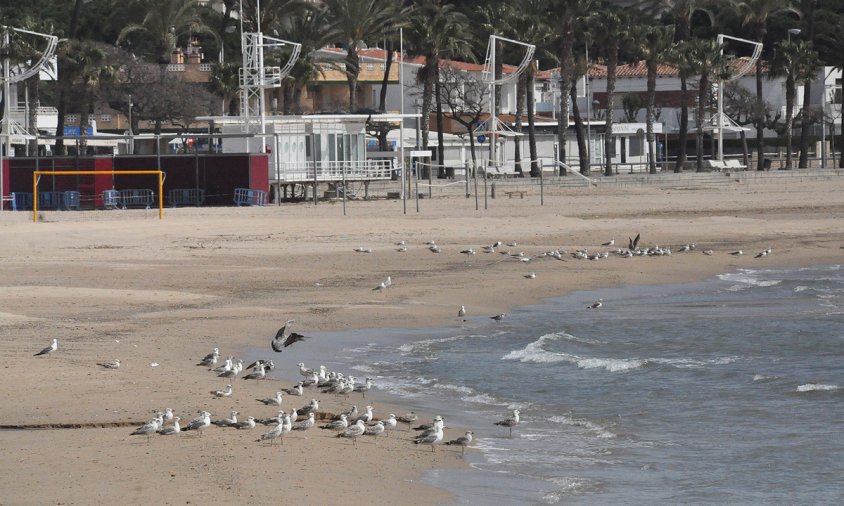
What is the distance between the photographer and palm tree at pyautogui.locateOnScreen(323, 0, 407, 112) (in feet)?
225

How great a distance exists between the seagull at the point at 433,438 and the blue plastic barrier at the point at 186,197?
34684 millimetres

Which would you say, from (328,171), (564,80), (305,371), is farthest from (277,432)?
(564,80)

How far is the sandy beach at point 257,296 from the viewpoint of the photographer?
1057 cm

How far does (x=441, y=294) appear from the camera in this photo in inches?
953

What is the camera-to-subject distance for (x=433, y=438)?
40.0ft

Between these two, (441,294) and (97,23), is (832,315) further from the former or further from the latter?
(97,23)

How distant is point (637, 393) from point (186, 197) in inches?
1264

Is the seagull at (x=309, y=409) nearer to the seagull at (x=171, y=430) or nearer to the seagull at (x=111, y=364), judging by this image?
the seagull at (x=171, y=430)

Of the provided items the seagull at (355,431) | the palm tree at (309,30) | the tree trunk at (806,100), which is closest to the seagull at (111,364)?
the seagull at (355,431)

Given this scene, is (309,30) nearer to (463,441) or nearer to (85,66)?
(85,66)

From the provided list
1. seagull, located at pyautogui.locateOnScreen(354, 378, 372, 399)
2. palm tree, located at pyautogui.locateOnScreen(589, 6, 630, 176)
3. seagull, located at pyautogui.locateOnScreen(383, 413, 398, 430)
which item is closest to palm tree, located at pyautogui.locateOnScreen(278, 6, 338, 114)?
palm tree, located at pyautogui.locateOnScreen(589, 6, 630, 176)

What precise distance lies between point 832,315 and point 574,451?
37.9 ft

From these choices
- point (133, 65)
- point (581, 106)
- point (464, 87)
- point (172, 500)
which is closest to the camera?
point (172, 500)

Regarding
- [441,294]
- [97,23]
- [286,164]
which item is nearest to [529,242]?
[441,294]
